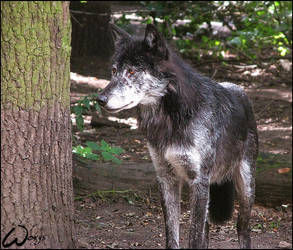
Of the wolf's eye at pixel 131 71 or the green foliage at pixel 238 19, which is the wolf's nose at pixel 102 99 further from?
the green foliage at pixel 238 19

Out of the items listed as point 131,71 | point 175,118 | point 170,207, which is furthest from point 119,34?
point 170,207

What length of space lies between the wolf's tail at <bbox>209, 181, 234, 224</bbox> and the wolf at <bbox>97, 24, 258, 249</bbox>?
24 centimetres

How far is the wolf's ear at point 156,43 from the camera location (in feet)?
14.2

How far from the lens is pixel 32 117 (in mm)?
3797

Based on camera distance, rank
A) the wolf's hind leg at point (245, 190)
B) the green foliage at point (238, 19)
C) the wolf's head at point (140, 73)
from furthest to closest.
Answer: the green foliage at point (238, 19) → the wolf's hind leg at point (245, 190) → the wolf's head at point (140, 73)

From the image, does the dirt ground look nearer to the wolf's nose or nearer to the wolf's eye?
the wolf's nose

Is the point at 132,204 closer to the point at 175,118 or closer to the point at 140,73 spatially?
the point at 175,118

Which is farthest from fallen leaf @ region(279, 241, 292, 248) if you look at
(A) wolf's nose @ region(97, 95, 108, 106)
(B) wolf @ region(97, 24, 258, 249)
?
(A) wolf's nose @ region(97, 95, 108, 106)

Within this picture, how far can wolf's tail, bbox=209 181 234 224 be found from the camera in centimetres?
528

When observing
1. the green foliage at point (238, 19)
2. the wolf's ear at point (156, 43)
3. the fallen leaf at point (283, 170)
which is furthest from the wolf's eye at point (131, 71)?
the green foliage at point (238, 19)

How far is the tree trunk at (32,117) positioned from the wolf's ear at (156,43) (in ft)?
2.45

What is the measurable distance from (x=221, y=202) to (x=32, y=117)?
239cm

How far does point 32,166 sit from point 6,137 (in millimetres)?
297

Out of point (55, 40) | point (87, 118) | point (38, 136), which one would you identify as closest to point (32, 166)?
point (38, 136)
